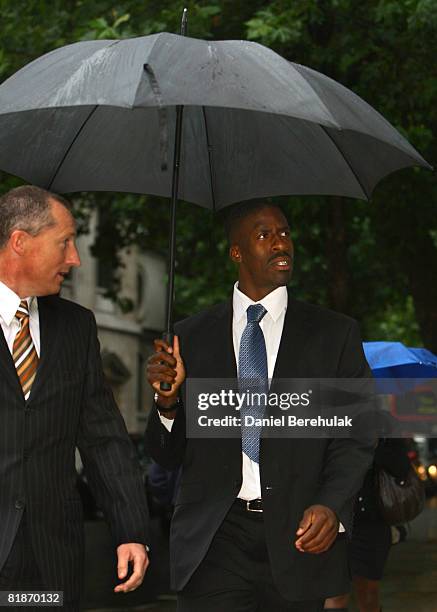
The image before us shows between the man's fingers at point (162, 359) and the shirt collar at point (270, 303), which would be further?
the shirt collar at point (270, 303)

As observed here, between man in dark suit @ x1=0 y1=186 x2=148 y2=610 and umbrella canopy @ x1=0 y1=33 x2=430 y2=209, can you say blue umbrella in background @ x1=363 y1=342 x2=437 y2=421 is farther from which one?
man in dark suit @ x1=0 y1=186 x2=148 y2=610

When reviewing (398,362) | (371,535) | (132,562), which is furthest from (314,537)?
(398,362)

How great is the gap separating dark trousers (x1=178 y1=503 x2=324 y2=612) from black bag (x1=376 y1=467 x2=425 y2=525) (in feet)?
10.2

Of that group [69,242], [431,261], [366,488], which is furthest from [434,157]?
[69,242]

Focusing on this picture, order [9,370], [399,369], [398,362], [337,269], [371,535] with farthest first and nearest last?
1. [337,269]
2. [399,369]
3. [398,362]
4. [371,535]
5. [9,370]

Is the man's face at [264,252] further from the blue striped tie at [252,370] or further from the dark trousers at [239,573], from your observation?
the dark trousers at [239,573]

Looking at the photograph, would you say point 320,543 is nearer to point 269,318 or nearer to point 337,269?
point 269,318

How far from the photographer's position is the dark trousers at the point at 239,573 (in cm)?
525

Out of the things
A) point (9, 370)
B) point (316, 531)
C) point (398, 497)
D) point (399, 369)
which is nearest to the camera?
point (9, 370)

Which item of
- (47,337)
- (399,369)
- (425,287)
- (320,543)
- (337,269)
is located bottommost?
(320,543)

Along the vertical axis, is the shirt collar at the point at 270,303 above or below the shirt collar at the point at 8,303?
above

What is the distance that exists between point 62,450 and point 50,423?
102mm

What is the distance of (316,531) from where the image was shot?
507cm

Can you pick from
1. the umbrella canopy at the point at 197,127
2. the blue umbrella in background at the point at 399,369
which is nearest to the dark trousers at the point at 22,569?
the umbrella canopy at the point at 197,127
